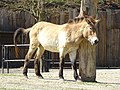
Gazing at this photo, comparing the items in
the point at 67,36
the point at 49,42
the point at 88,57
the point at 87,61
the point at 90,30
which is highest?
the point at 90,30

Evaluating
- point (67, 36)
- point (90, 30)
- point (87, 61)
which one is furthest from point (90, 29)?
point (87, 61)

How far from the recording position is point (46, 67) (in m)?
20.5

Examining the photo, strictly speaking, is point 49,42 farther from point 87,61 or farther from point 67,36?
point 87,61

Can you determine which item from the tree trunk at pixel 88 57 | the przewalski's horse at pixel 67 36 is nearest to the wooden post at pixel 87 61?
the tree trunk at pixel 88 57

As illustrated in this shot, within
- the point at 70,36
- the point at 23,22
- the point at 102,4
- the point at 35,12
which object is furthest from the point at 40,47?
the point at 102,4

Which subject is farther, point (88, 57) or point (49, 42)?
point (49, 42)

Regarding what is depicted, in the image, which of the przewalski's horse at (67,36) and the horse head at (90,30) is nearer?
the horse head at (90,30)

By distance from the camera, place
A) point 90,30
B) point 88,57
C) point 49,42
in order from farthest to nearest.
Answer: point 49,42 < point 88,57 < point 90,30

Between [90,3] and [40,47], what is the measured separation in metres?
2.67

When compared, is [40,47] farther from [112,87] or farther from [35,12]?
[35,12]

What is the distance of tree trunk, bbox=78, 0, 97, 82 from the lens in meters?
13.7

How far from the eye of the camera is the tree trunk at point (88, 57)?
13734mm

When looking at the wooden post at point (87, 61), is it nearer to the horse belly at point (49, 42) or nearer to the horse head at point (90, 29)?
the horse head at point (90, 29)

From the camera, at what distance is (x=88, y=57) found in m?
13.8
